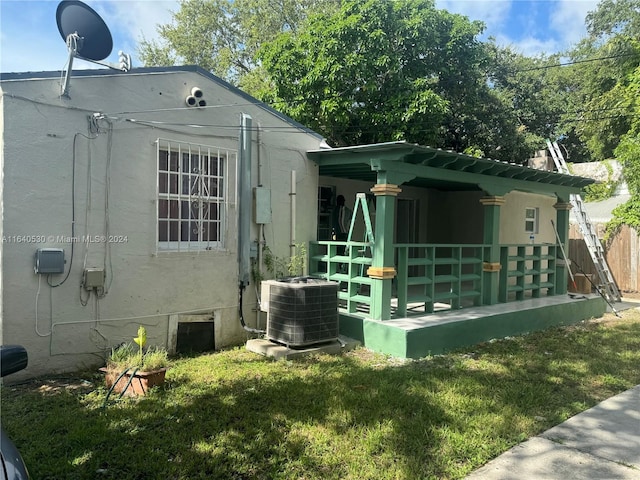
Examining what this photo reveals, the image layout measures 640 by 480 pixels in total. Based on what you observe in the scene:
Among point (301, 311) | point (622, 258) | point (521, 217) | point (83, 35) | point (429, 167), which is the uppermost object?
point (83, 35)

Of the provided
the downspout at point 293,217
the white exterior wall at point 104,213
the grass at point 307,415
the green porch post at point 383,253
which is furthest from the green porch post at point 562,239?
the white exterior wall at point 104,213

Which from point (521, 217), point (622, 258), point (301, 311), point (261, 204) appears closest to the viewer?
point (301, 311)

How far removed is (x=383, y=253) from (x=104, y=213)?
3632 millimetres

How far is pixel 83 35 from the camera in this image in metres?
5.03

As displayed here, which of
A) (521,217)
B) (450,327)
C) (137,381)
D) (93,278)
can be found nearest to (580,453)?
(450,327)

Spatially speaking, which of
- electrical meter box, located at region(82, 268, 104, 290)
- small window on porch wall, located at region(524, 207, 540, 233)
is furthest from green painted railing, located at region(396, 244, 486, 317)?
electrical meter box, located at region(82, 268, 104, 290)

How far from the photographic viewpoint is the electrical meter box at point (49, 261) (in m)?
4.76

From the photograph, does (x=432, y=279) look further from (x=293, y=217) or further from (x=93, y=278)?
(x=93, y=278)

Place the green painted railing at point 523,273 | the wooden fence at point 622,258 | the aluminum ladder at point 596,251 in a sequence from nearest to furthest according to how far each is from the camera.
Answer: the green painted railing at point 523,273 → the aluminum ladder at point 596,251 → the wooden fence at point 622,258

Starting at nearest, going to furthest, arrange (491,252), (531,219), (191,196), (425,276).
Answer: (191,196)
(425,276)
(491,252)
(531,219)

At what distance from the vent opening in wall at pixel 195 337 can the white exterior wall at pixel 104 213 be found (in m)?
0.11

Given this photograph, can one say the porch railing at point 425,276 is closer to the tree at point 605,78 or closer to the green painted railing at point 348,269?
the green painted railing at point 348,269

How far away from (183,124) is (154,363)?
3157 mm

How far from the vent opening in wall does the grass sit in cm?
37
